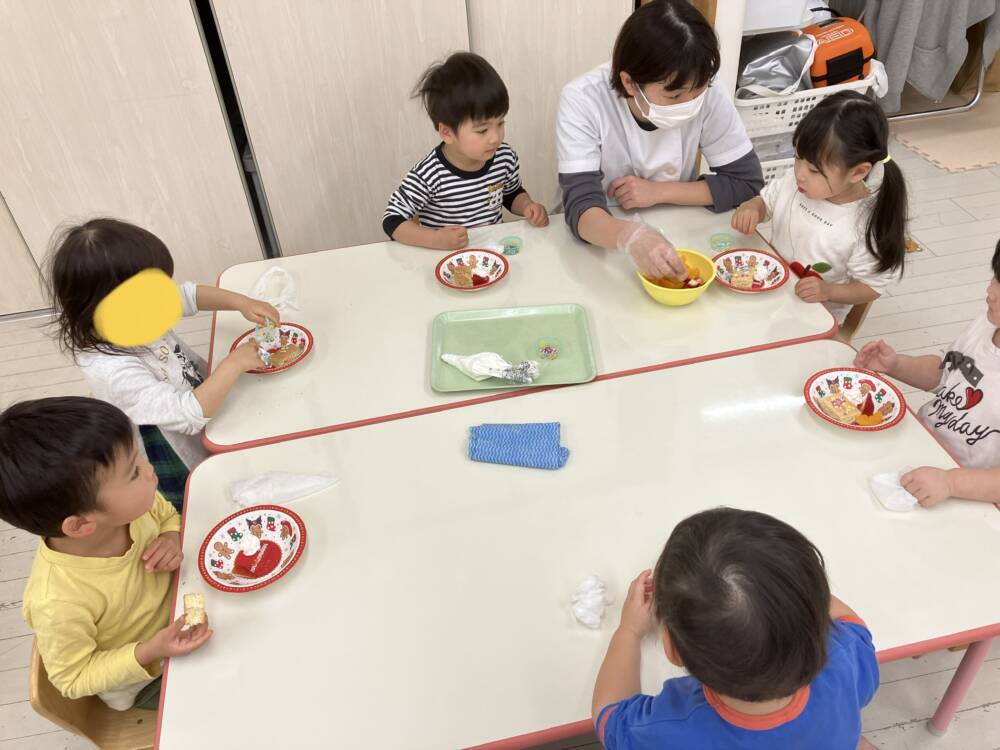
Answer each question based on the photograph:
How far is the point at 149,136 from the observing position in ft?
7.99

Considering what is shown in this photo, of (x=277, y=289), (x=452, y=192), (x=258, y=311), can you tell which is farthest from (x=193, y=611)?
(x=452, y=192)

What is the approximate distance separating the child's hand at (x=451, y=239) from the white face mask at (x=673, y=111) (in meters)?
0.52

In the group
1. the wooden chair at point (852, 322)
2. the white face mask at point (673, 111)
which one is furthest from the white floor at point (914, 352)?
the white face mask at point (673, 111)

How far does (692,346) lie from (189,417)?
37.2 inches

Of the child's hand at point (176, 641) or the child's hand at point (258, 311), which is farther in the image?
the child's hand at point (258, 311)

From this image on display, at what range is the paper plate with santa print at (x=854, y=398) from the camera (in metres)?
1.24

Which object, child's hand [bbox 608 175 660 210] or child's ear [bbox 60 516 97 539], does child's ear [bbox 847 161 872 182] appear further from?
child's ear [bbox 60 516 97 539]

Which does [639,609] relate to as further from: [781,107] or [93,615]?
[781,107]

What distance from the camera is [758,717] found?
0.81m

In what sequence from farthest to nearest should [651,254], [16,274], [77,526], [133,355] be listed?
[16,274] → [651,254] → [133,355] → [77,526]

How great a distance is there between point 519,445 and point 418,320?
439 mm

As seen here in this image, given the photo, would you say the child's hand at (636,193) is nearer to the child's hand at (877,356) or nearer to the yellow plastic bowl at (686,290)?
A: the yellow plastic bowl at (686,290)

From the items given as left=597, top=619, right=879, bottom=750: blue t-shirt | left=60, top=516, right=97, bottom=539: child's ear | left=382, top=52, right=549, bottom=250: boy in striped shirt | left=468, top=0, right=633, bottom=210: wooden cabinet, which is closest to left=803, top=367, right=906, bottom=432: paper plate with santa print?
left=597, top=619, right=879, bottom=750: blue t-shirt

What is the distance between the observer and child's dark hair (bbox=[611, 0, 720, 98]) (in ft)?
4.97
